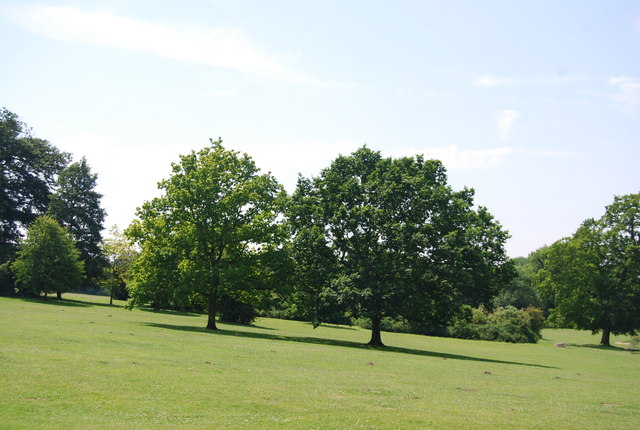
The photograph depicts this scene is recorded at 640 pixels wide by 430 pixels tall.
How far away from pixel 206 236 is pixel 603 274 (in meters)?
52.5

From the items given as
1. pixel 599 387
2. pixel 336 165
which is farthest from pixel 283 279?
pixel 599 387

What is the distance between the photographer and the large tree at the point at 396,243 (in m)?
37.8

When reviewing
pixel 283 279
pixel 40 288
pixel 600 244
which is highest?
pixel 600 244

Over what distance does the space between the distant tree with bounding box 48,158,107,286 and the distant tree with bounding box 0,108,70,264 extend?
2717 millimetres

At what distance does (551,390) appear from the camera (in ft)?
68.9

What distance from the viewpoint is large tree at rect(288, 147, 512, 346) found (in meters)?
37.8

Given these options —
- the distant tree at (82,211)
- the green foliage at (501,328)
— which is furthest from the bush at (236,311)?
the distant tree at (82,211)

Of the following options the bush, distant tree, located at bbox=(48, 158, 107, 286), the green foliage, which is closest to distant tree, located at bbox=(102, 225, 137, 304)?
distant tree, located at bbox=(48, 158, 107, 286)

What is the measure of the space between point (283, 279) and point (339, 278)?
6993mm

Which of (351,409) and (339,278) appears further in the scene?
(339,278)

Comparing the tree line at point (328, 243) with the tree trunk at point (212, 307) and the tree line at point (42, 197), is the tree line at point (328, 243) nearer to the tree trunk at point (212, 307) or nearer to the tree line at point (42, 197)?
the tree trunk at point (212, 307)

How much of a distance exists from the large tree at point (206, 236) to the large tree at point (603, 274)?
4428 cm

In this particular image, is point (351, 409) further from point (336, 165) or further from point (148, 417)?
point (336, 165)

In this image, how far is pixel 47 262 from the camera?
66.6m
